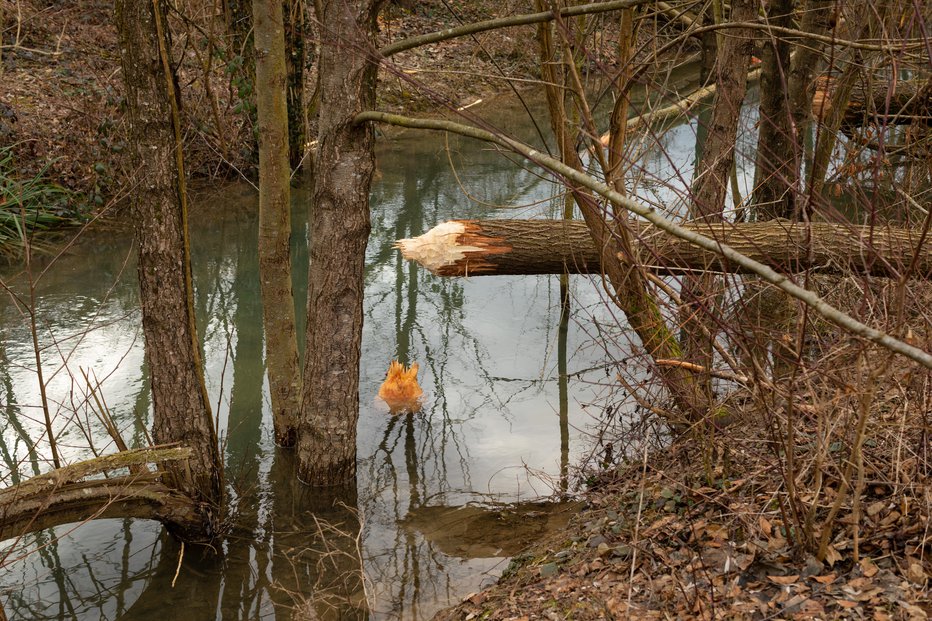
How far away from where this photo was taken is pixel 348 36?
487cm

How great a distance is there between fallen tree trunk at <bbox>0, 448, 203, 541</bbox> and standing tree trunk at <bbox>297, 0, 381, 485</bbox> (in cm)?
99

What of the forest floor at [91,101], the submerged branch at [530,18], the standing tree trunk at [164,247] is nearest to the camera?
the submerged branch at [530,18]

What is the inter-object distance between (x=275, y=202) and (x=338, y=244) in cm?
83

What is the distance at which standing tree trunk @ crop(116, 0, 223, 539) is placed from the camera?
455 cm

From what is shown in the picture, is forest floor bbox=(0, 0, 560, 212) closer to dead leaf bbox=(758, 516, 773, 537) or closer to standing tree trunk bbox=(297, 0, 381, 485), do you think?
standing tree trunk bbox=(297, 0, 381, 485)

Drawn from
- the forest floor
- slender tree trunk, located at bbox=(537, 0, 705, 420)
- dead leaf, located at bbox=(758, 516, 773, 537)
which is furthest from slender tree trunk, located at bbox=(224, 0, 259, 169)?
dead leaf, located at bbox=(758, 516, 773, 537)

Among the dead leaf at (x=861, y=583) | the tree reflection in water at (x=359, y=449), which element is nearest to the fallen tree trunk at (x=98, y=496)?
the tree reflection in water at (x=359, y=449)

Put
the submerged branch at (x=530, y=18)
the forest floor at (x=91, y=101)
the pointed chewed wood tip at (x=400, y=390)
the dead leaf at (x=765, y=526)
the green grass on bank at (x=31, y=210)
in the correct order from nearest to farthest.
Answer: the dead leaf at (x=765, y=526), the submerged branch at (x=530, y=18), the pointed chewed wood tip at (x=400, y=390), the green grass on bank at (x=31, y=210), the forest floor at (x=91, y=101)

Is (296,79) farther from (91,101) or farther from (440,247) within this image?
(440,247)

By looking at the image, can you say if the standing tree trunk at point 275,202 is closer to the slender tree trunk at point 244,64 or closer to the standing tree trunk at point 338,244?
the standing tree trunk at point 338,244

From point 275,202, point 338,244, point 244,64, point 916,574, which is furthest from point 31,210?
point 916,574

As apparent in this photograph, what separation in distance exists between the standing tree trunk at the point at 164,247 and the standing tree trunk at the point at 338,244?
30.5 inches

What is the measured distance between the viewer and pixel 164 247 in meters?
4.76

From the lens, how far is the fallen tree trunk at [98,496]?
4.09 metres
